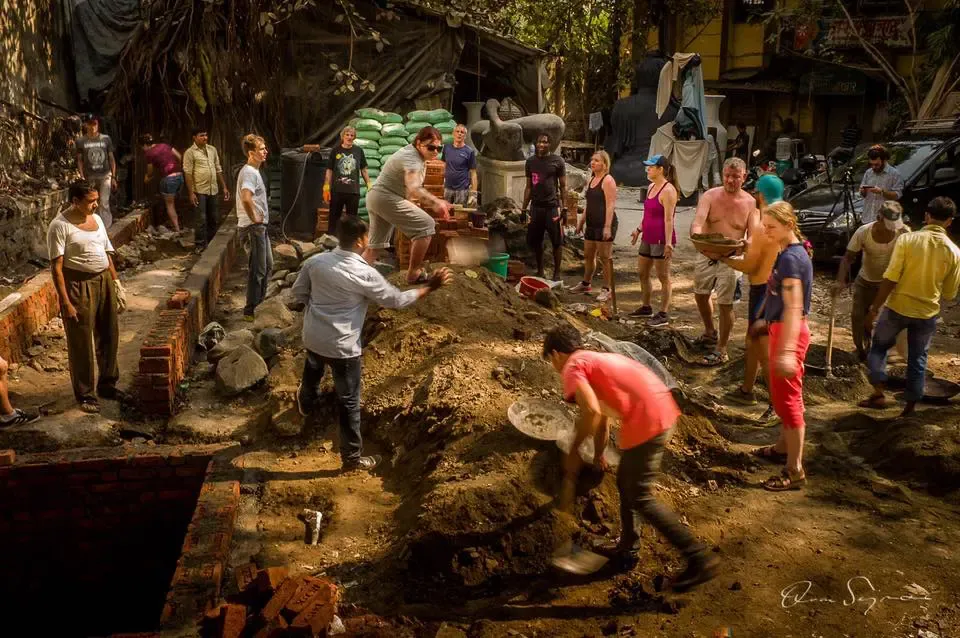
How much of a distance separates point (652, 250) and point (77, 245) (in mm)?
5492

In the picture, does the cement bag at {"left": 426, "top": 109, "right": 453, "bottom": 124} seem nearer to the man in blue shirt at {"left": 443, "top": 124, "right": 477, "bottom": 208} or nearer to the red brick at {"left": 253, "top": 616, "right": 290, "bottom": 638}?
the man in blue shirt at {"left": 443, "top": 124, "right": 477, "bottom": 208}

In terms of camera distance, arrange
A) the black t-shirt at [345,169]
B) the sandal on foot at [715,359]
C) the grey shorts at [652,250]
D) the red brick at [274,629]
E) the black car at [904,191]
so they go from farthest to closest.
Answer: the black car at [904,191] → the black t-shirt at [345,169] → the grey shorts at [652,250] → the sandal on foot at [715,359] → the red brick at [274,629]

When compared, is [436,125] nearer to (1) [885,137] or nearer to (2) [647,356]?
(2) [647,356]

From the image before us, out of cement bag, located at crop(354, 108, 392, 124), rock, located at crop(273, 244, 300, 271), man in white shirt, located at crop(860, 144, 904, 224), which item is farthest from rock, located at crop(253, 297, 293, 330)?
man in white shirt, located at crop(860, 144, 904, 224)

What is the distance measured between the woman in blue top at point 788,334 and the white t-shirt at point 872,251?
2.45m

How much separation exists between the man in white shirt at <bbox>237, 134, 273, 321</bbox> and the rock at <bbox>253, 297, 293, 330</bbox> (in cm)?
14

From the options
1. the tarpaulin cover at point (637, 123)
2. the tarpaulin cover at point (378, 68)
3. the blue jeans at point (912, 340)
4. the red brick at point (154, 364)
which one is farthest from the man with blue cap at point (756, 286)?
the tarpaulin cover at point (637, 123)

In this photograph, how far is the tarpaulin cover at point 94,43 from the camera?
1588 centimetres

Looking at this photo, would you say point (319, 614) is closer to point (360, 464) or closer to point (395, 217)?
point (360, 464)

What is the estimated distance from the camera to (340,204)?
38.2 ft

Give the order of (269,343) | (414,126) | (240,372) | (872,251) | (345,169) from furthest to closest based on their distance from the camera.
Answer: (414,126)
(345,169)
(269,343)
(872,251)
(240,372)

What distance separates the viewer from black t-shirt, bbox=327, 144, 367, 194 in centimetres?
1139

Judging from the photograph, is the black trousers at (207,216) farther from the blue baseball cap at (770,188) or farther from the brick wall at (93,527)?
the blue baseball cap at (770,188)

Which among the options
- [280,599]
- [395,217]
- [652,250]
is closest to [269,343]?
[395,217]
